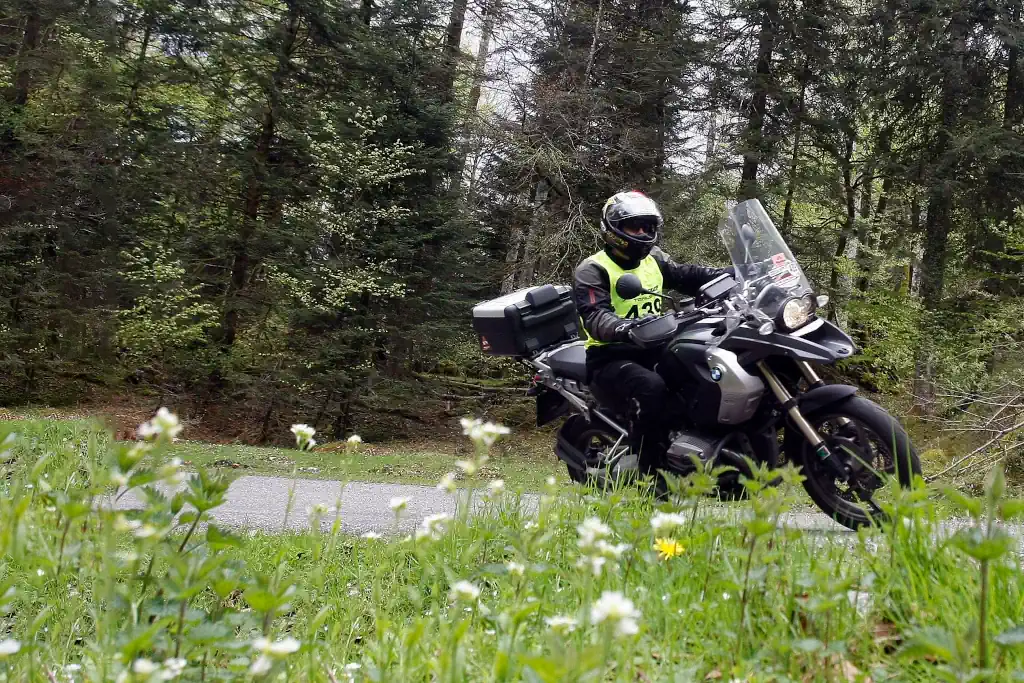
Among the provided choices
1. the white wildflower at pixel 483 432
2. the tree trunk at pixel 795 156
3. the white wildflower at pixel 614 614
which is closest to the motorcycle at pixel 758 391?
the white wildflower at pixel 483 432

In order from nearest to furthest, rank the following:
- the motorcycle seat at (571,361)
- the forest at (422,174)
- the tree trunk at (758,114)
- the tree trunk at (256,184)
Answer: the motorcycle seat at (571,361) → the forest at (422,174) → the tree trunk at (758,114) → the tree trunk at (256,184)

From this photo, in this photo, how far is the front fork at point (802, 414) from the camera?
3371mm

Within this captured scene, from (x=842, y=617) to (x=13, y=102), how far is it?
18135 millimetres

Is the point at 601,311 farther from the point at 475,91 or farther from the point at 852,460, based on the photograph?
the point at 475,91

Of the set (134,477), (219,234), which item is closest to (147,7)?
(219,234)

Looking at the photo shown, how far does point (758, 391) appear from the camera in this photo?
366 centimetres

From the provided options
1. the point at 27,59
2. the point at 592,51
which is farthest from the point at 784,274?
the point at 27,59

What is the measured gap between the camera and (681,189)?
1472 cm

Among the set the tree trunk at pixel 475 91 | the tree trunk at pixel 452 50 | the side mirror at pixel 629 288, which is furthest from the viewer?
the tree trunk at pixel 452 50

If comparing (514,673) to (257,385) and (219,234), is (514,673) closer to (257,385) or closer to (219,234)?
(257,385)

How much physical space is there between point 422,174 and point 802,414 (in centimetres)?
1170

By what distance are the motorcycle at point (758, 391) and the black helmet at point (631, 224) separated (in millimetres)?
366

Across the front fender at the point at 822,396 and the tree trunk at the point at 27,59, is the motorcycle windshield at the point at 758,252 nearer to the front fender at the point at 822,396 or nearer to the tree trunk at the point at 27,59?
the front fender at the point at 822,396

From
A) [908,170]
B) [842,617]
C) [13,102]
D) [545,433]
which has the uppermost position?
[908,170]
